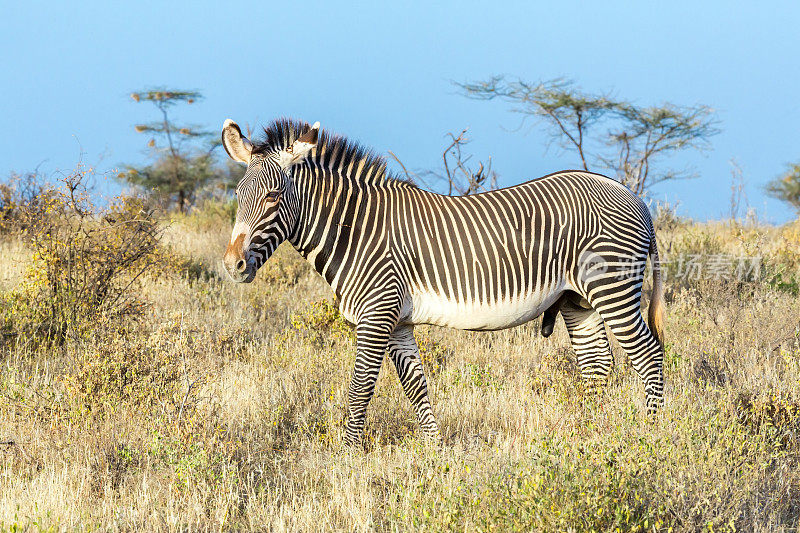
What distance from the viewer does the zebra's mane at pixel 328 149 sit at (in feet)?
16.0

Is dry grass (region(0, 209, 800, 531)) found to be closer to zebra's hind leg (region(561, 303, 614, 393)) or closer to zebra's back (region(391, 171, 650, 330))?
zebra's hind leg (region(561, 303, 614, 393))

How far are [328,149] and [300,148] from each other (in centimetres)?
45

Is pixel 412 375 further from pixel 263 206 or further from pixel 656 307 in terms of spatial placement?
pixel 656 307

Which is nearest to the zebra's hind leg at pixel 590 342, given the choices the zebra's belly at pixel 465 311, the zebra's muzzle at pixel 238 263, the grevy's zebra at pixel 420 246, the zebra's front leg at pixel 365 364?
the grevy's zebra at pixel 420 246

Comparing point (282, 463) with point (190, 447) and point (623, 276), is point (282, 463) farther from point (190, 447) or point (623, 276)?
point (623, 276)

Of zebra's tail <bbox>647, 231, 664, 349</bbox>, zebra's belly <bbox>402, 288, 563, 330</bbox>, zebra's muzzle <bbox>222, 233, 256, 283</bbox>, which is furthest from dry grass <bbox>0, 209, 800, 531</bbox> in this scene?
zebra's muzzle <bbox>222, 233, 256, 283</bbox>

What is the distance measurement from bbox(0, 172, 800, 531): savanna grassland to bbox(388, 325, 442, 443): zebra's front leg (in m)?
0.18

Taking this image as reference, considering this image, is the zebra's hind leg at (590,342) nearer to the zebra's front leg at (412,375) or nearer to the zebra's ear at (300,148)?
the zebra's front leg at (412,375)

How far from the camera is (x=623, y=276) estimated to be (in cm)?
520

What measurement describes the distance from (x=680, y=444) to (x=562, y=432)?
110 centimetres

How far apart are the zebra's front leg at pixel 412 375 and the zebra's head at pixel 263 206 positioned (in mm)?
1111

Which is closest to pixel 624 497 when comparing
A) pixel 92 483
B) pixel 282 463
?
pixel 282 463

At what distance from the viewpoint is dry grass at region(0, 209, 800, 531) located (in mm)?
3525

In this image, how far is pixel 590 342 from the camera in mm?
5754
